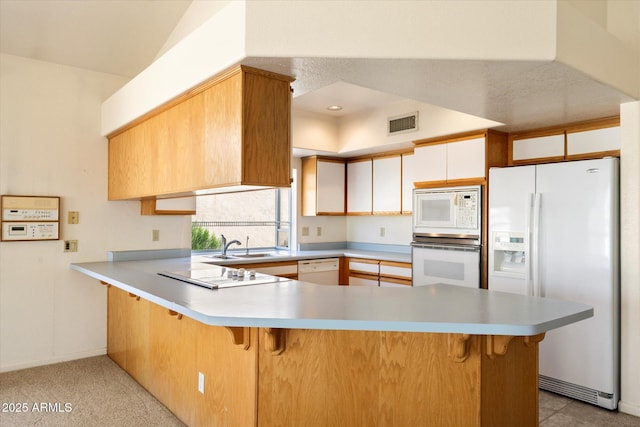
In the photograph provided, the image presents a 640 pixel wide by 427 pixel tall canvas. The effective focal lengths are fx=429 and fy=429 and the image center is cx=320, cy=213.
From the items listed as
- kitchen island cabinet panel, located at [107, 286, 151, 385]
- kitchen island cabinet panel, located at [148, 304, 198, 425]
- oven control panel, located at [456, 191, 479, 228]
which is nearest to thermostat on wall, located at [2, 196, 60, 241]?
kitchen island cabinet panel, located at [107, 286, 151, 385]

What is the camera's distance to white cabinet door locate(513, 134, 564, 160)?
11.4ft

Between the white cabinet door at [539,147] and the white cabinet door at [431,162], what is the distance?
25.2 inches

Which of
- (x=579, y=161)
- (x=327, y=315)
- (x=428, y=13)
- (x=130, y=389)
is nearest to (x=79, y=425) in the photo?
(x=130, y=389)

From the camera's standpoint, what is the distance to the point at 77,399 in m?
2.98

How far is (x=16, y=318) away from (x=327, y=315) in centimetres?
315

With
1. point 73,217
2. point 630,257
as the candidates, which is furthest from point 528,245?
point 73,217

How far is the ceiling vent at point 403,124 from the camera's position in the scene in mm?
4246

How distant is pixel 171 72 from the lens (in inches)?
108

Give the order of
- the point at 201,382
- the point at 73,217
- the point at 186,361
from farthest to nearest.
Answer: the point at 73,217 → the point at 186,361 → the point at 201,382

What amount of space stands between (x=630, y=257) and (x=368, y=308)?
6.94 feet

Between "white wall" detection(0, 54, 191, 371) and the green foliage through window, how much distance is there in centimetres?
78

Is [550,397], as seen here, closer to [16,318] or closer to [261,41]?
[261,41]

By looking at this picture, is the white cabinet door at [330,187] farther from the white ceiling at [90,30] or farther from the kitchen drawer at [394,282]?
the white ceiling at [90,30]

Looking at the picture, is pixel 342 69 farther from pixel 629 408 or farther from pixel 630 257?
pixel 629 408
